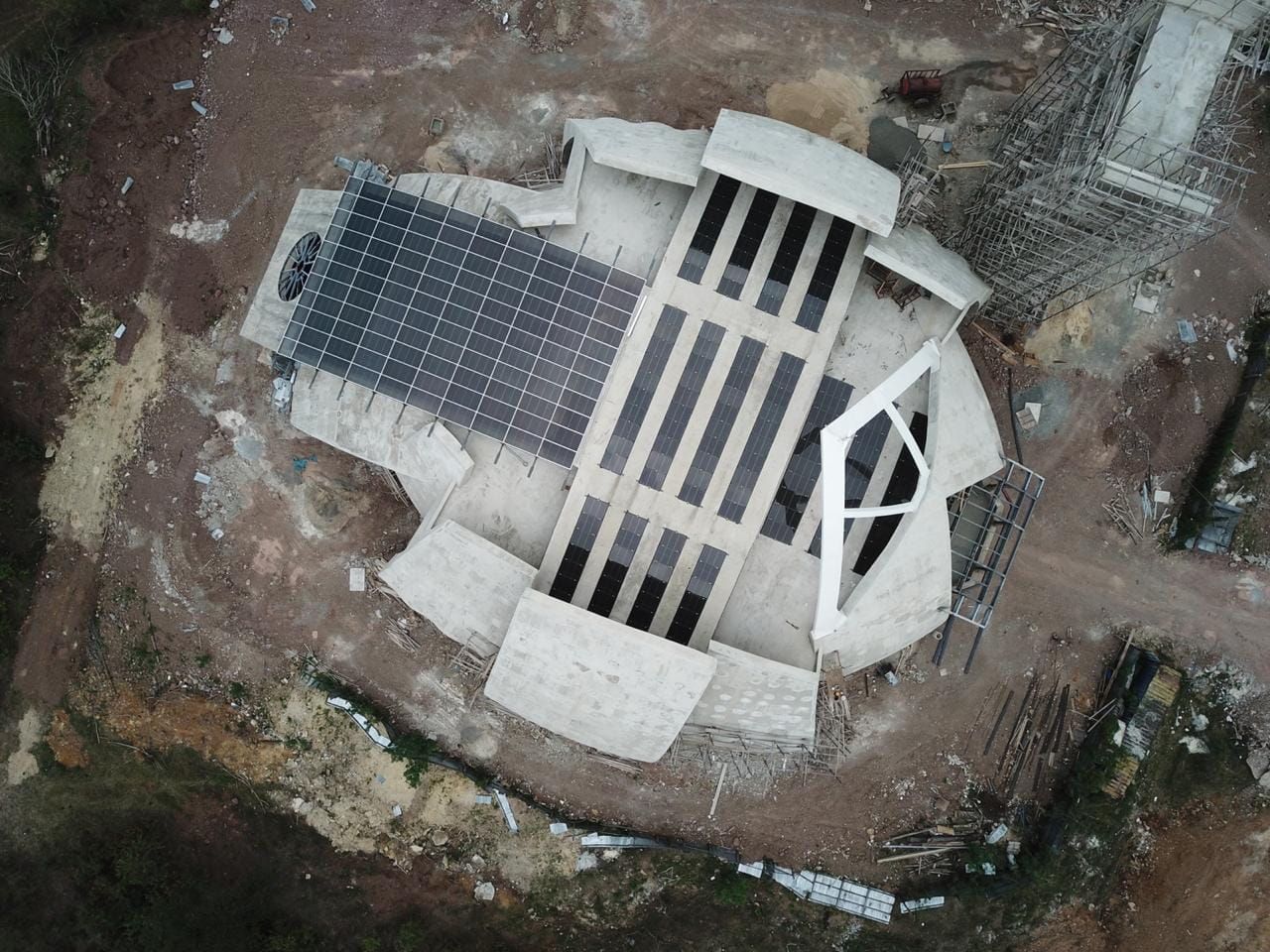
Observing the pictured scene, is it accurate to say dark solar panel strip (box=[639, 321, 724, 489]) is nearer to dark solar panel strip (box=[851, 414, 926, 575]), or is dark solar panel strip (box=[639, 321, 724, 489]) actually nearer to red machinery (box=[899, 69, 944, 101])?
dark solar panel strip (box=[851, 414, 926, 575])

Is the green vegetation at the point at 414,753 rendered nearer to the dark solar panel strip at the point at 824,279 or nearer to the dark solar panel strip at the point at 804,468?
the dark solar panel strip at the point at 804,468

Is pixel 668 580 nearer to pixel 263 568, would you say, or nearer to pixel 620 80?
pixel 263 568

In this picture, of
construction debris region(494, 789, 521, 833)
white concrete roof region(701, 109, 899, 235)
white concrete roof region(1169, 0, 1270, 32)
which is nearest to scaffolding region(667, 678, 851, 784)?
construction debris region(494, 789, 521, 833)

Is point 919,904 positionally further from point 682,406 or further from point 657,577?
point 682,406

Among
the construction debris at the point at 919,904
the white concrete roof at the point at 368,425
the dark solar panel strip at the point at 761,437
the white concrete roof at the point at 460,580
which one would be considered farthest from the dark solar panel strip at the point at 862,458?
the construction debris at the point at 919,904

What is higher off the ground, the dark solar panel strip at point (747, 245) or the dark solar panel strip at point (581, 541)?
the dark solar panel strip at point (747, 245)

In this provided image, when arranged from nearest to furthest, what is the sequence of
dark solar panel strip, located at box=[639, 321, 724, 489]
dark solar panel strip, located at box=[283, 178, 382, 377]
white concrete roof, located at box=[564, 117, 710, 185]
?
white concrete roof, located at box=[564, 117, 710, 185] < dark solar panel strip, located at box=[639, 321, 724, 489] < dark solar panel strip, located at box=[283, 178, 382, 377]
